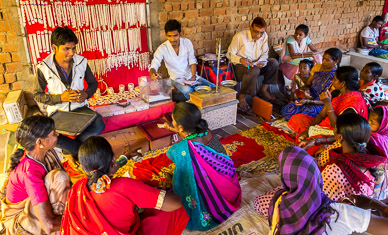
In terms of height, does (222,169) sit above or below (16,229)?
above

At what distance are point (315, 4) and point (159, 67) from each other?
13.6ft

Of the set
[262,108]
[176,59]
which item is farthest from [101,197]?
[262,108]

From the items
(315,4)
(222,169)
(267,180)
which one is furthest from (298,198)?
(315,4)

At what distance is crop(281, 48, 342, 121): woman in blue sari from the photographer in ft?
13.8

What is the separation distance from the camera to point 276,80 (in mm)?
5547

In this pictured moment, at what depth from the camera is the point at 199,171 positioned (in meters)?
2.26

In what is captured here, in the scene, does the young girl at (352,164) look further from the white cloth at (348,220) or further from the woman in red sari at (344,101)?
the woman in red sari at (344,101)

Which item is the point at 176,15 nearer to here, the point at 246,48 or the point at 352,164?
the point at 246,48

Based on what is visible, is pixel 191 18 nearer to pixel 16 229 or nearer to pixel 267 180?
pixel 267 180

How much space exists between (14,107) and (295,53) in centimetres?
479

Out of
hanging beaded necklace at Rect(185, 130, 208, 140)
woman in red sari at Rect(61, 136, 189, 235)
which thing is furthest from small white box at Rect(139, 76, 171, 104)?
woman in red sari at Rect(61, 136, 189, 235)

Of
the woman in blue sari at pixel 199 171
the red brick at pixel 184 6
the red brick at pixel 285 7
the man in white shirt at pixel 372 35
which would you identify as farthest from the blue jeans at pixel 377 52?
the woman in blue sari at pixel 199 171

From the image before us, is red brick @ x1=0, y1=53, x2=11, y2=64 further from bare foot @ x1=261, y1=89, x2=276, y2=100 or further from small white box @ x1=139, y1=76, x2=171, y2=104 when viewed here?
bare foot @ x1=261, y1=89, x2=276, y2=100

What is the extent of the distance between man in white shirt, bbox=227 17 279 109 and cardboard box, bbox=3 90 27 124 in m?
3.40
